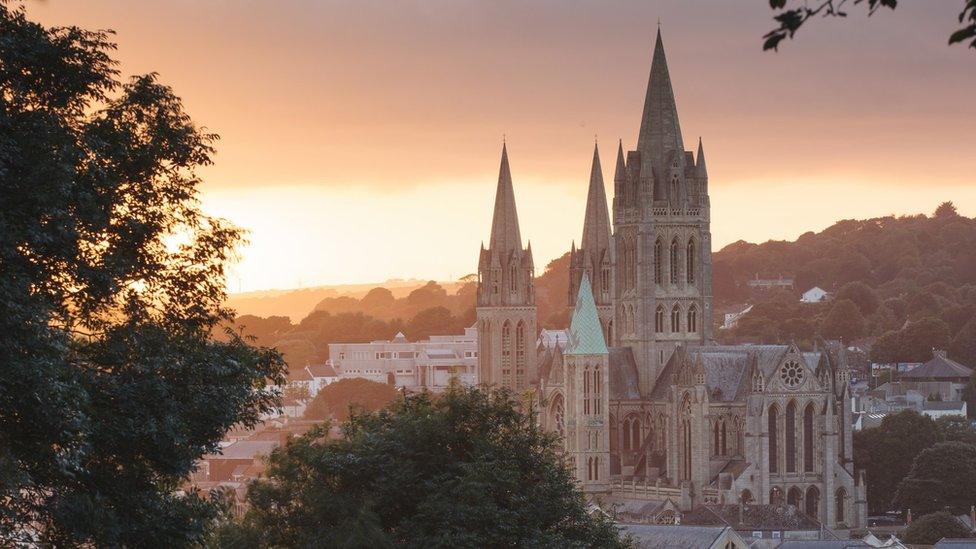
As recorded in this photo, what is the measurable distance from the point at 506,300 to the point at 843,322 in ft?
258

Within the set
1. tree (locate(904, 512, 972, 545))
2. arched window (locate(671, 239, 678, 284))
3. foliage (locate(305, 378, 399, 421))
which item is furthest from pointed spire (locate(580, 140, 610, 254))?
foliage (locate(305, 378, 399, 421))

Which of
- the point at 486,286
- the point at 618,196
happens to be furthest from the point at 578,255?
the point at 618,196

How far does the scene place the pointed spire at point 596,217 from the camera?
397ft

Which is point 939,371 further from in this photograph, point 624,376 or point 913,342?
point 624,376

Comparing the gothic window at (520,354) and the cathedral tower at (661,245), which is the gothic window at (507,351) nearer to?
the gothic window at (520,354)

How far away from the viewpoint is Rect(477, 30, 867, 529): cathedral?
101625 mm

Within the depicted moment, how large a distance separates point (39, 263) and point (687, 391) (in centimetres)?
7683

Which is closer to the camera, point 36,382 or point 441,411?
point 36,382

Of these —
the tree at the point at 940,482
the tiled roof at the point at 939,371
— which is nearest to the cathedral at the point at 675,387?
the tree at the point at 940,482

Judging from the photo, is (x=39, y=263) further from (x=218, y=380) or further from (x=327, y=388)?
(x=327, y=388)

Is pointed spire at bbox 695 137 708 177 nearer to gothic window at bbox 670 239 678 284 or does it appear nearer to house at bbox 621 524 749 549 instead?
gothic window at bbox 670 239 678 284

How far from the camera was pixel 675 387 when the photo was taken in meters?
104

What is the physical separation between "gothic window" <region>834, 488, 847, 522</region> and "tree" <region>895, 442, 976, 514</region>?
232 inches

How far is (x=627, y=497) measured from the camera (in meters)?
102
